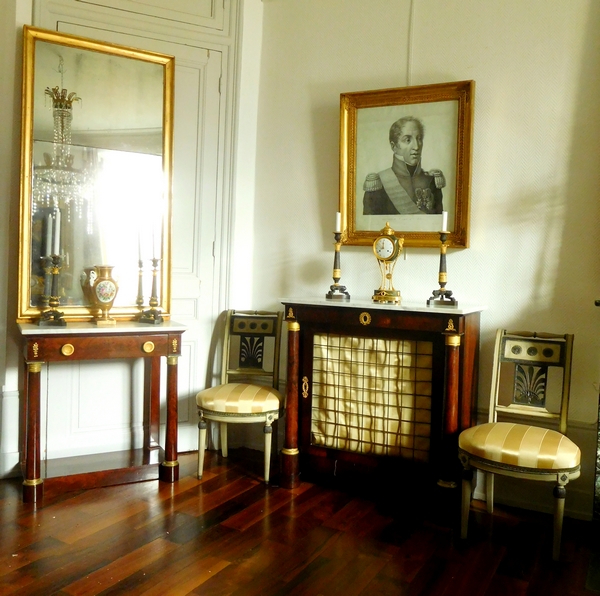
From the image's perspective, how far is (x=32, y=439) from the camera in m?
3.09

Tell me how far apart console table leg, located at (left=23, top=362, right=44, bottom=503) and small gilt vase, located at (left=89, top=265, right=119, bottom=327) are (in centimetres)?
47

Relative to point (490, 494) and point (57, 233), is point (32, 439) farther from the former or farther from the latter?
point (490, 494)

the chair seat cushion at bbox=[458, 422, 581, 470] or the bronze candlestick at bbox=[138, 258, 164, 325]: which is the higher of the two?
the bronze candlestick at bbox=[138, 258, 164, 325]

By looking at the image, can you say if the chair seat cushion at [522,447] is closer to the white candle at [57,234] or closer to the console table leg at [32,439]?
the console table leg at [32,439]

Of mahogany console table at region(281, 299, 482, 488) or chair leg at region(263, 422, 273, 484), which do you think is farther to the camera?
chair leg at region(263, 422, 273, 484)

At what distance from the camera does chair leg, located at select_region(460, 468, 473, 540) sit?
2795mm

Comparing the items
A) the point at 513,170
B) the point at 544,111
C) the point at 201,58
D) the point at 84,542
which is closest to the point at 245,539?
the point at 84,542

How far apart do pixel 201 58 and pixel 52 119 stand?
1021 millimetres

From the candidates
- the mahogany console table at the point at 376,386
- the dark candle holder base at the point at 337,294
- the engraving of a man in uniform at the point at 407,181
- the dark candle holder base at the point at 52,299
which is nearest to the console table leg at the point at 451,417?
the mahogany console table at the point at 376,386

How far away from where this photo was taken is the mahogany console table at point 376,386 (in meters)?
3.04

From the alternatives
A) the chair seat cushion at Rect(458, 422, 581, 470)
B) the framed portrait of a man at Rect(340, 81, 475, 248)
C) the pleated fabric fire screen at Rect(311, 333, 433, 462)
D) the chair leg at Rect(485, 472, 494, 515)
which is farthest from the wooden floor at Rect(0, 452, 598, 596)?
the framed portrait of a man at Rect(340, 81, 475, 248)

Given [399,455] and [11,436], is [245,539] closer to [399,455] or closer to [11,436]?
[399,455]

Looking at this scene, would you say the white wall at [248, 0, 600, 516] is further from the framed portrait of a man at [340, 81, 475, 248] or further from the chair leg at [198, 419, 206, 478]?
the chair leg at [198, 419, 206, 478]

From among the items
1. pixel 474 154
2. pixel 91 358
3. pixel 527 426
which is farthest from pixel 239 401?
pixel 474 154
